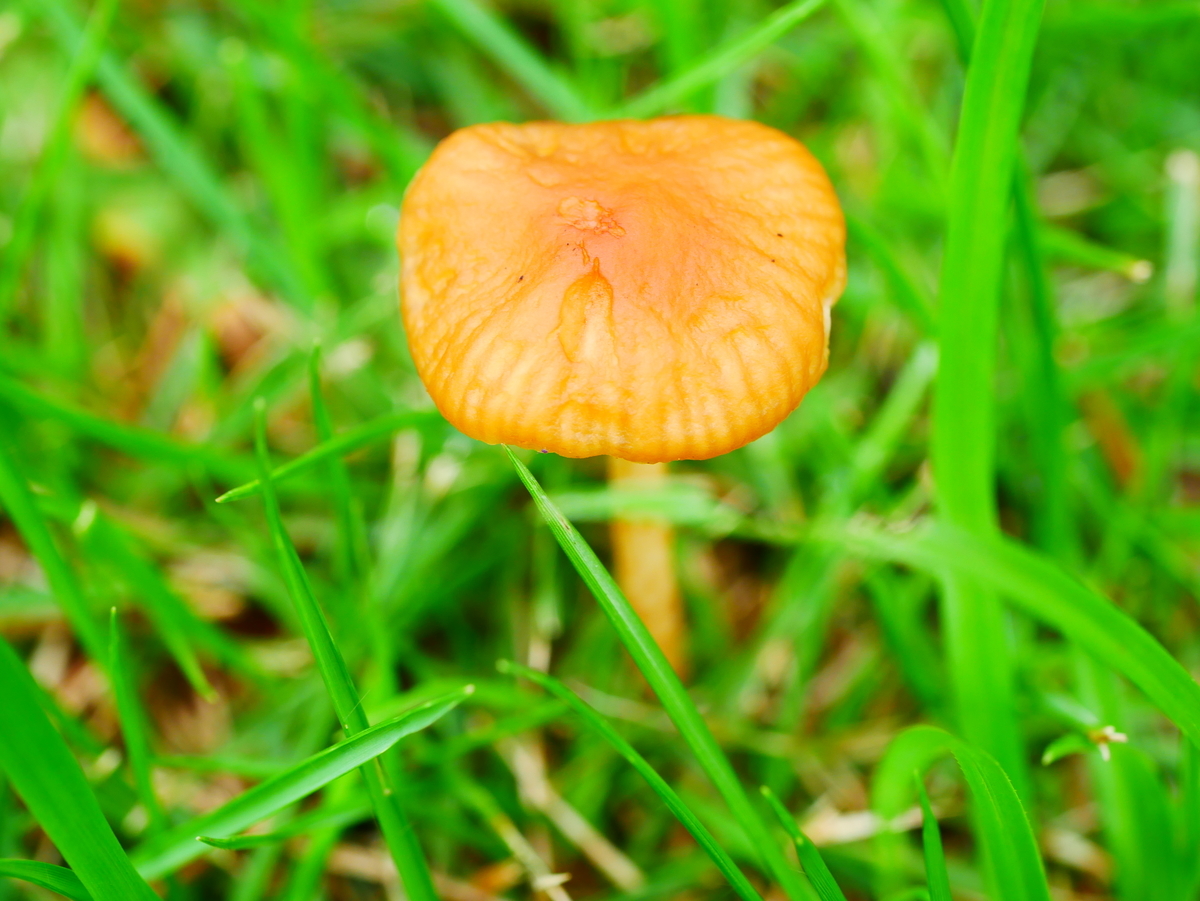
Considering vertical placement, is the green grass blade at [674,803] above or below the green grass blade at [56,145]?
below

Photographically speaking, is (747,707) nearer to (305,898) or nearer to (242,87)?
(305,898)

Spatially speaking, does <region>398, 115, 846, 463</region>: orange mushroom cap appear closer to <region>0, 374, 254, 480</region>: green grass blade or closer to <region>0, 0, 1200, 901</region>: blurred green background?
<region>0, 0, 1200, 901</region>: blurred green background

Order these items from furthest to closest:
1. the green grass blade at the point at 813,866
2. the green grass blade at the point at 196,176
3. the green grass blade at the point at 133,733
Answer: the green grass blade at the point at 196,176
the green grass blade at the point at 133,733
the green grass blade at the point at 813,866

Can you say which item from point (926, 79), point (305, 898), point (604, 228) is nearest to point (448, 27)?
point (926, 79)

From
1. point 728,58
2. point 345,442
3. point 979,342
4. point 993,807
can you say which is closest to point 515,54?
point 728,58

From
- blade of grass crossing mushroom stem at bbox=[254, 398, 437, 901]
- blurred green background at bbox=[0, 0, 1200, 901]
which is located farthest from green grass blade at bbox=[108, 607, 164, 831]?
blade of grass crossing mushroom stem at bbox=[254, 398, 437, 901]

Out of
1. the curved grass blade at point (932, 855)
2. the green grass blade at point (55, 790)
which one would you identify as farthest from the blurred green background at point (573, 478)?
the green grass blade at point (55, 790)

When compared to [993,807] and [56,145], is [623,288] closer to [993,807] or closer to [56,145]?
[993,807]

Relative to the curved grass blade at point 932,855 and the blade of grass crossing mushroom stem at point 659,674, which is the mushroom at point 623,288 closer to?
the blade of grass crossing mushroom stem at point 659,674
